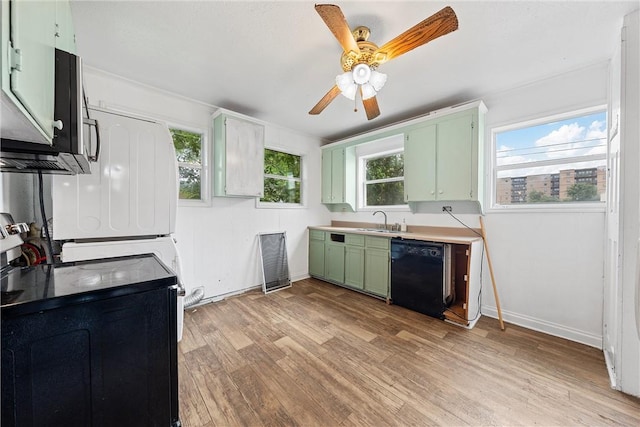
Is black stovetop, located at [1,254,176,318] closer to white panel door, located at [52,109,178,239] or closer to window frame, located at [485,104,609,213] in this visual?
white panel door, located at [52,109,178,239]

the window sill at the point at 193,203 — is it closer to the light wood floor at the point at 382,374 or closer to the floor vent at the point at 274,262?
the floor vent at the point at 274,262

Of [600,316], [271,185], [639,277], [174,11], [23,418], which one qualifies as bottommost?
[600,316]

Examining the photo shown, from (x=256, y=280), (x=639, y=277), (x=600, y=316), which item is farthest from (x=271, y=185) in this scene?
(x=600, y=316)

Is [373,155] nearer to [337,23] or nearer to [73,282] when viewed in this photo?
[337,23]

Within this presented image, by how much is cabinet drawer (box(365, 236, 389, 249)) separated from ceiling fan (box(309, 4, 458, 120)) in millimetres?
1823

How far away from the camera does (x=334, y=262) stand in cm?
396

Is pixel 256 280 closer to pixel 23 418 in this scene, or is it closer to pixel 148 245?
pixel 148 245

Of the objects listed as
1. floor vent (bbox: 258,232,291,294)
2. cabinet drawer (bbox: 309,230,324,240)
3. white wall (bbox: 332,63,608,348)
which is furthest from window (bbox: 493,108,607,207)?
floor vent (bbox: 258,232,291,294)

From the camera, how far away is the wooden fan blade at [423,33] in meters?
1.36

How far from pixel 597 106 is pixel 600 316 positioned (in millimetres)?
1994

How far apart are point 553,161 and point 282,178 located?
350cm

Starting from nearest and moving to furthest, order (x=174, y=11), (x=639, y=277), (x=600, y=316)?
1. (x=639, y=277)
2. (x=174, y=11)
3. (x=600, y=316)

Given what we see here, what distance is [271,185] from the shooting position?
4.02 meters

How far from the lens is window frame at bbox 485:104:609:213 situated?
2.33 meters
